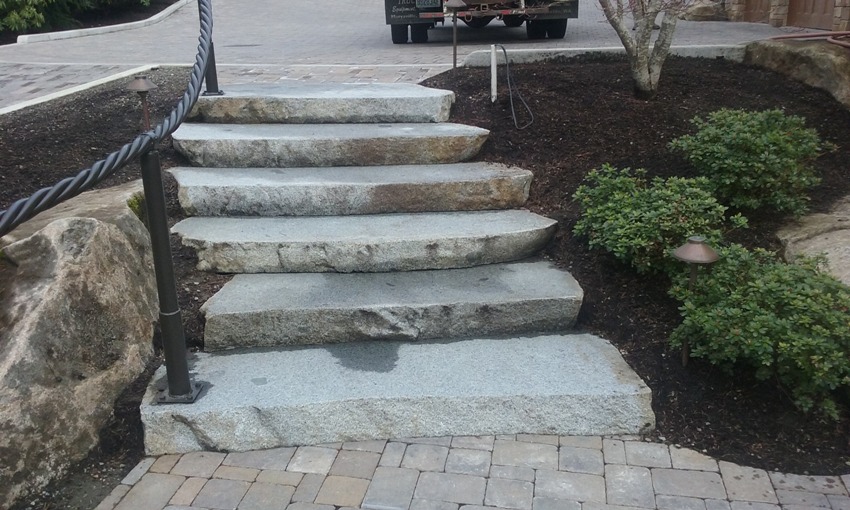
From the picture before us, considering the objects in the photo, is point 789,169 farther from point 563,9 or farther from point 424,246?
point 563,9

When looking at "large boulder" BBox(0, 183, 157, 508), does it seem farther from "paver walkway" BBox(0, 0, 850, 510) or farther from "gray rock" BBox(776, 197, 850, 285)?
"gray rock" BBox(776, 197, 850, 285)

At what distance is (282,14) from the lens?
16.3m

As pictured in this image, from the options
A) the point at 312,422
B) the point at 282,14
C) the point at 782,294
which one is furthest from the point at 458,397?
the point at 282,14

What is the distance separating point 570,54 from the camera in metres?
6.48

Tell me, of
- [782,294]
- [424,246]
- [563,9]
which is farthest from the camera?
[563,9]

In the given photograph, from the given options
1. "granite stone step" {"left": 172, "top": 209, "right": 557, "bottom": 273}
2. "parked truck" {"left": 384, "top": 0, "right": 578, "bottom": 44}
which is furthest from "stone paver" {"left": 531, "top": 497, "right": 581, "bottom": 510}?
"parked truck" {"left": 384, "top": 0, "right": 578, "bottom": 44}

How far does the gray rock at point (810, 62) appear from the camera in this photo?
17.3ft

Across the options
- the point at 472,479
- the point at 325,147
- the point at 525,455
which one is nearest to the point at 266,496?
the point at 472,479

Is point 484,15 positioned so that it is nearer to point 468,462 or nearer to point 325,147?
point 325,147

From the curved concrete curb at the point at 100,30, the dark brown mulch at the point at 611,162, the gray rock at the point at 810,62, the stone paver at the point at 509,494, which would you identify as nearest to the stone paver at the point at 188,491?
the dark brown mulch at the point at 611,162

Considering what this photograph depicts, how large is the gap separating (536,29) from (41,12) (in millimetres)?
9125

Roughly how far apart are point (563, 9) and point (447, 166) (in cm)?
601

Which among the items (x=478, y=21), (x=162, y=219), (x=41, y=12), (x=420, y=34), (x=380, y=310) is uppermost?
(x=41, y=12)

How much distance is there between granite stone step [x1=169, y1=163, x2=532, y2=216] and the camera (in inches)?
165
